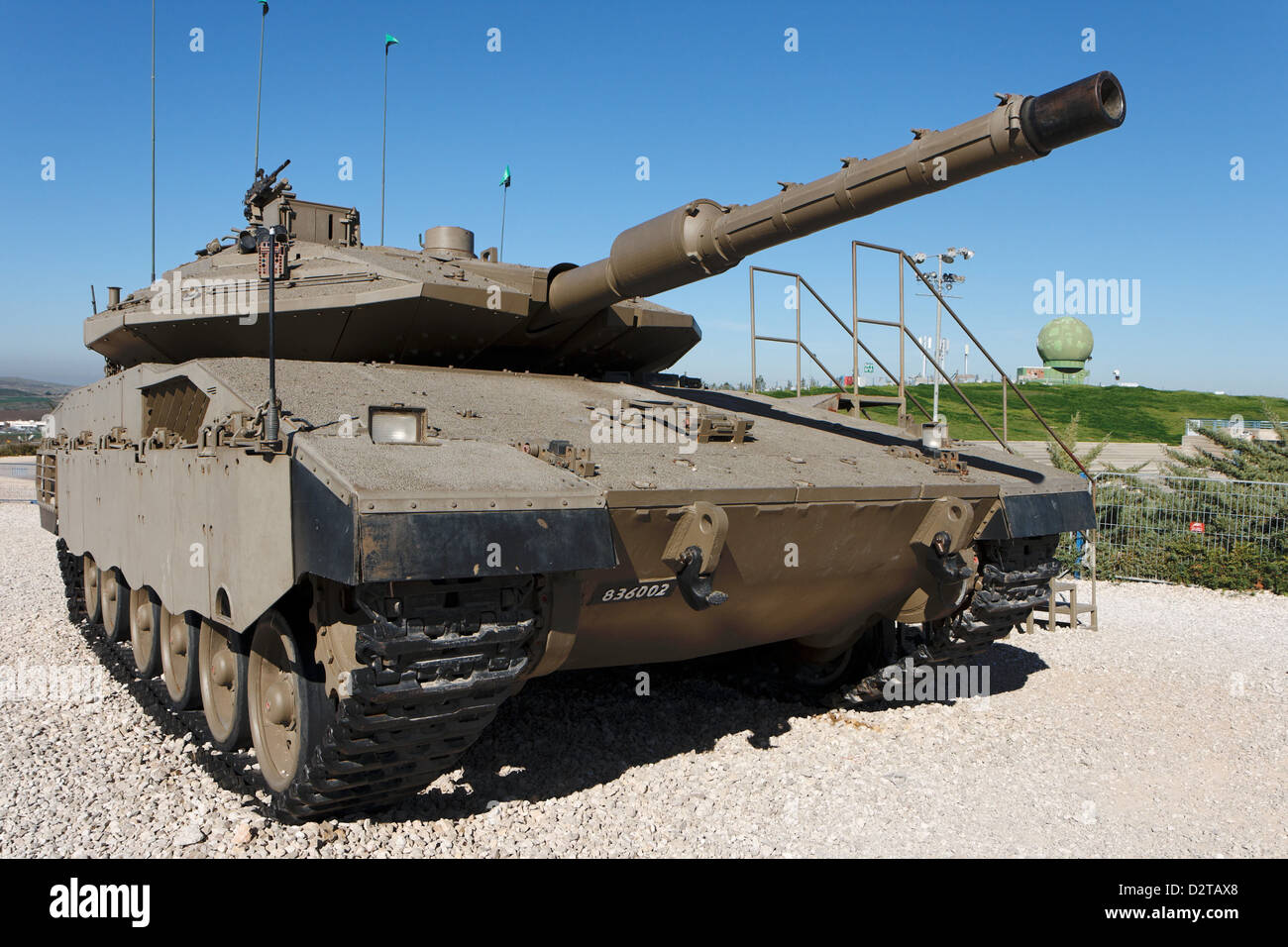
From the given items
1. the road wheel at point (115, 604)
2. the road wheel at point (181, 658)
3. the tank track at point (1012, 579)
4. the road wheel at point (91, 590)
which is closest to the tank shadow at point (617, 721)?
the tank track at point (1012, 579)

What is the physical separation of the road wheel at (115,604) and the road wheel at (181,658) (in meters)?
0.96

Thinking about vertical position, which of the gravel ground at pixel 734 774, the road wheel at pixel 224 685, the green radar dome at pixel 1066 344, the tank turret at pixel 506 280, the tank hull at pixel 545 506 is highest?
the green radar dome at pixel 1066 344

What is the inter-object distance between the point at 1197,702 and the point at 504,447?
19.3 feet

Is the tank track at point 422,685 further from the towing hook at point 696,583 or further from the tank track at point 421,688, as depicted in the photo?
the towing hook at point 696,583

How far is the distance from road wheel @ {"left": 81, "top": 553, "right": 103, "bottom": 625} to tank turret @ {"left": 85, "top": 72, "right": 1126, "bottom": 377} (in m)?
2.01

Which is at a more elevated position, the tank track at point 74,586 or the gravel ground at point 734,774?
the tank track at point 74,586

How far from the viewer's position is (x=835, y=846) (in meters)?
4.79

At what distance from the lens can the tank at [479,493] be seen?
3965mm

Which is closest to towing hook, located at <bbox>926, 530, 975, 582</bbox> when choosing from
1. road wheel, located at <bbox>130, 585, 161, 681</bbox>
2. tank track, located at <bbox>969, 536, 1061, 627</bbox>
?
tank track, located at <bbox>969, 536, 1061, 627</bbox>

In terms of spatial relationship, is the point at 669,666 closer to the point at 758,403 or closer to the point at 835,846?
the point at 758,403

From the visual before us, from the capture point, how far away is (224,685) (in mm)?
6031

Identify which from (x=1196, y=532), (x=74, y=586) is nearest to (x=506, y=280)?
(x=74, y=586)

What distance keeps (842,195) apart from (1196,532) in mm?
11464
